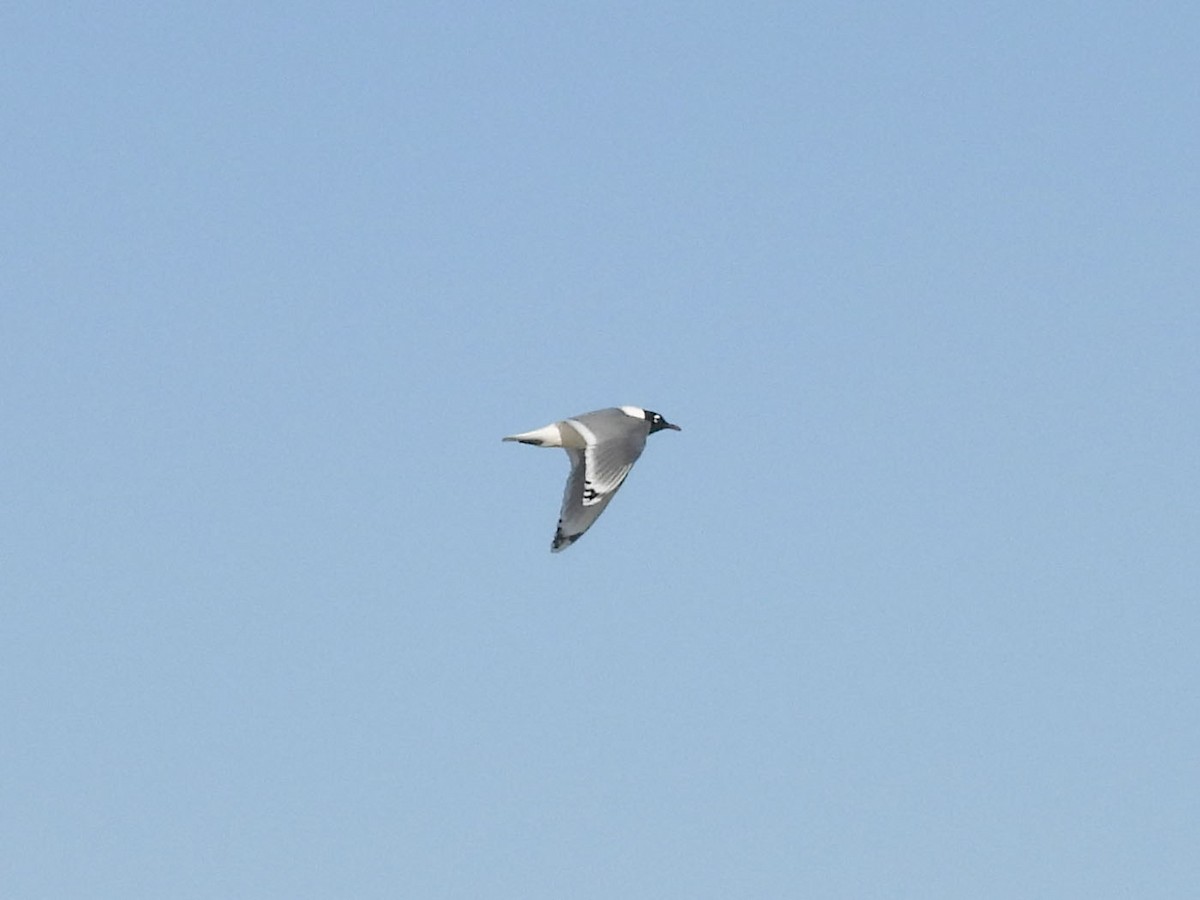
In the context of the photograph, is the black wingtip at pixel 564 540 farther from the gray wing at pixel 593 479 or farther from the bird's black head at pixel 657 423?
the bird's black head at pixel 657 423

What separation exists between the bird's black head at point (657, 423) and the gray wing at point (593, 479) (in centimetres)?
268

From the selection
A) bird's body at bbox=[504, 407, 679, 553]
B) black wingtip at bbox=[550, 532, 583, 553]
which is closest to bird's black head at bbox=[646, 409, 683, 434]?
bird's body at bbox=[504, 407, 679, 553]

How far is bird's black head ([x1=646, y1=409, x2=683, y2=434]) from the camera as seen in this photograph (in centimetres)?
4684

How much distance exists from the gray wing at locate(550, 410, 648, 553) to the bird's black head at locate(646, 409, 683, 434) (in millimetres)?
2685

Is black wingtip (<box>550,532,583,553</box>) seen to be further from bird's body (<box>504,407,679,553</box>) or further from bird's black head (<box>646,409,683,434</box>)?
bird's black head (<box>646,409,683,434</box>)

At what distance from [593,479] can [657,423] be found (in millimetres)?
5678

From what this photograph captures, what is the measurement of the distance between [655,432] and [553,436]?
3802mm

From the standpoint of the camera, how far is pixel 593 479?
1651 inches

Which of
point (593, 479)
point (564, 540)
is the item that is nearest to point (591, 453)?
point (593, 479)

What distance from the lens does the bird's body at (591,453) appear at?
1626 inches

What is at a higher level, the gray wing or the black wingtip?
the gray wing

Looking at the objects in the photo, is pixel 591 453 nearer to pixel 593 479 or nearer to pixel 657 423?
pixel 593 479

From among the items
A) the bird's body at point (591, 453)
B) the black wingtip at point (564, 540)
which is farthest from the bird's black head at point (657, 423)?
the black wingtip at point (564, 540)

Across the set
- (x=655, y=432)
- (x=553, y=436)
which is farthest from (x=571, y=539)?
(x=655, y=432)
